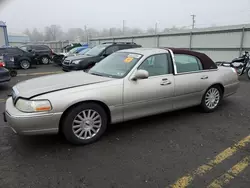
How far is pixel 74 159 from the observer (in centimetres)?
297

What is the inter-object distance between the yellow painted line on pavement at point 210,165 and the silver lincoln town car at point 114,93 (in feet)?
4.22

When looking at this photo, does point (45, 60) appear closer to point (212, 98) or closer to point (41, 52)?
point (41, 52)

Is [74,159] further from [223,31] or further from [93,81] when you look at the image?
[223,31]

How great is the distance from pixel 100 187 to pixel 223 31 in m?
12.7

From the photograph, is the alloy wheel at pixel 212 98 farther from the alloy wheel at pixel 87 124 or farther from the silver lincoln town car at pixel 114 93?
the alloy wheel at pixel 87 124

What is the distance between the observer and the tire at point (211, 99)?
473cm

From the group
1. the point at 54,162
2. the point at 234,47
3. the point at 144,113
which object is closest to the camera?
the point at 54,162

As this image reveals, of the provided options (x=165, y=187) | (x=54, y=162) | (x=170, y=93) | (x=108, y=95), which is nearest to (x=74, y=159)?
(x=54, y=162)

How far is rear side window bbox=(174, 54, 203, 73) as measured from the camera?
169 inches

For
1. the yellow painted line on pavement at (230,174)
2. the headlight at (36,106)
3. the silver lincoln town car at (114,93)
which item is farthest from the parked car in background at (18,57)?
the yellow painted line on pavement at (230,174)

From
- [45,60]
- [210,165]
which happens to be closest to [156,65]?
[210,165]

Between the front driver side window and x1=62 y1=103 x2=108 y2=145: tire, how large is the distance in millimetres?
1162

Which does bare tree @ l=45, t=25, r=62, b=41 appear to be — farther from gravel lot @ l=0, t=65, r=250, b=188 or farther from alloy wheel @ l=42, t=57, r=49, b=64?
gravel lot @ l=0, t=65, r=250, b=188

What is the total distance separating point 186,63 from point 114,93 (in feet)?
6.16
